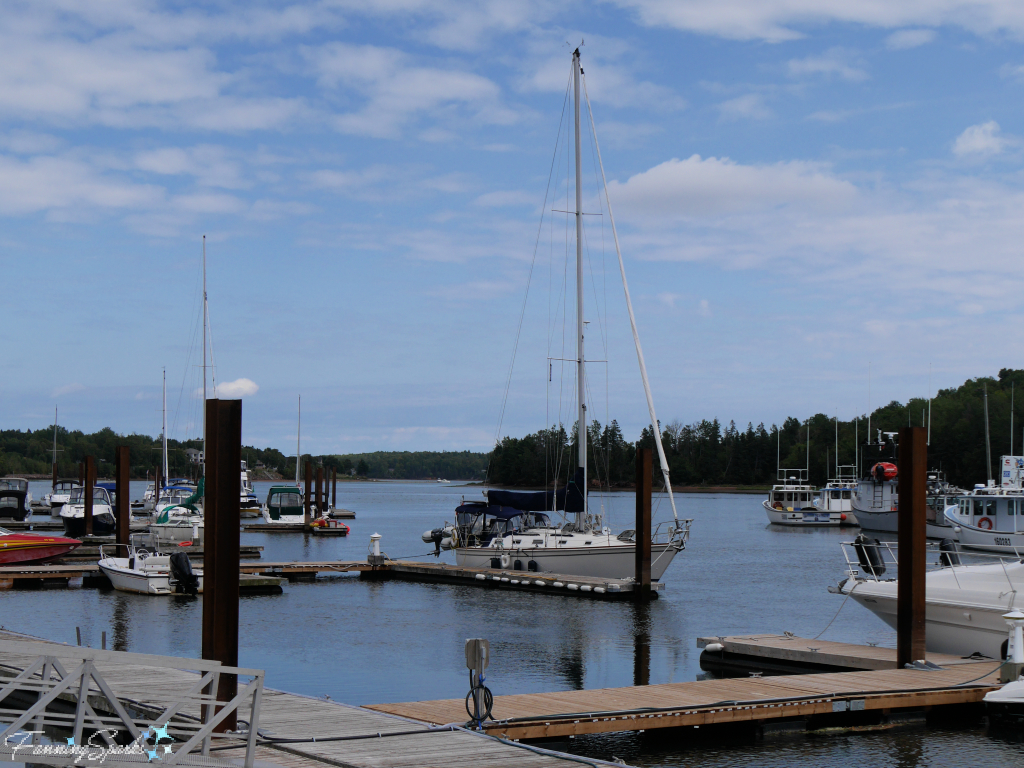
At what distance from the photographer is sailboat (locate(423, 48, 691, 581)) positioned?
112 feet

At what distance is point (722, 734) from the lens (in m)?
15.0

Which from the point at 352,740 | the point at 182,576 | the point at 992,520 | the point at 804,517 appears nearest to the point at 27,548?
the point at 182,576

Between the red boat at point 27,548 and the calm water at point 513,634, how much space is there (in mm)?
4432

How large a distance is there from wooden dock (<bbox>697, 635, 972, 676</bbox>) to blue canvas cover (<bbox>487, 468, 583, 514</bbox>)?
14.8 metres

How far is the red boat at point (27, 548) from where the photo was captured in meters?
37.0

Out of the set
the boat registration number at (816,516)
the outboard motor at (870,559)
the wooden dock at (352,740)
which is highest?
the outboard motor at (870,559)

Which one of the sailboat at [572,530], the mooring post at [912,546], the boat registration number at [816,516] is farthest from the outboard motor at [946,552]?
the boat registration number at [816,516]

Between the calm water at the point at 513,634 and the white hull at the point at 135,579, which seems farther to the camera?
the white hull at the point at 135,579

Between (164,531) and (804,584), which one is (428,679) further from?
(164,531)

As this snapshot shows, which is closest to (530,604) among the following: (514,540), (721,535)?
(514,540)

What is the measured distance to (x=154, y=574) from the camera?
105 ft

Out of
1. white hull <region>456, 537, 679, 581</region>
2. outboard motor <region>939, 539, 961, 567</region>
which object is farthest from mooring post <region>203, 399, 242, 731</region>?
white hull <region>456, 537, 679, 581</region>

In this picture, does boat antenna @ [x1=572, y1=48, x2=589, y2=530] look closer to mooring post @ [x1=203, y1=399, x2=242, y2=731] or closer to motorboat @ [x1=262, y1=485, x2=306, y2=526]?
mooring post @ [x1=203, y1=399, x2=242, y2=731]

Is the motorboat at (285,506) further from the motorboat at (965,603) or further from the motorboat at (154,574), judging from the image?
the motorboat at (965,603)
